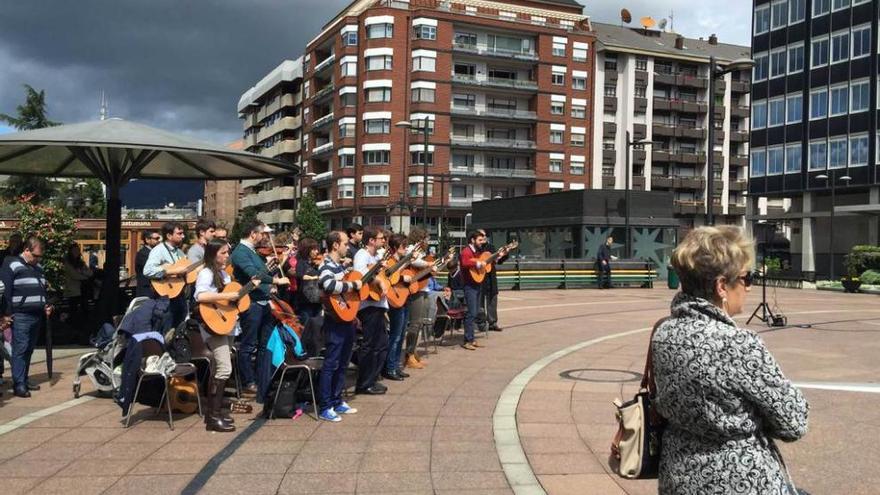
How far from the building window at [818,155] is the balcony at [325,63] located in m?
43.0

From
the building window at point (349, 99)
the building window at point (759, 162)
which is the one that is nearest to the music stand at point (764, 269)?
the building window at point (759, 162)

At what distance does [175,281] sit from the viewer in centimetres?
848

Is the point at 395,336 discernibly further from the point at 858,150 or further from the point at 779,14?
the point at 779,14

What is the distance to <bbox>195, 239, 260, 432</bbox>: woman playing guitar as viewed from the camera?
6312mm

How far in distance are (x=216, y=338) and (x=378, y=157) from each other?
5985cm

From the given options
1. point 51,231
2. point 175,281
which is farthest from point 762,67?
point 175,281

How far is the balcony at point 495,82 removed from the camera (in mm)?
67312

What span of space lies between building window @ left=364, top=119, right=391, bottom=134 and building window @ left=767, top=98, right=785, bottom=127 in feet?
103

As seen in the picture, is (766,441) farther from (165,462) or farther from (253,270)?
(253,270)

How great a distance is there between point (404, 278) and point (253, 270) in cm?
188

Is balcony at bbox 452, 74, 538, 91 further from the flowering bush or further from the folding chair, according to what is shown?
the folding chair

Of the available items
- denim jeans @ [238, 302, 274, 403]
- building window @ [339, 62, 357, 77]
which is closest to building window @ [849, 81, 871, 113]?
building window @ [339, 62, 357, 77]

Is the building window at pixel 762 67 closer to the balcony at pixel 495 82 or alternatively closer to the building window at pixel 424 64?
the balcony at pixel 495 82

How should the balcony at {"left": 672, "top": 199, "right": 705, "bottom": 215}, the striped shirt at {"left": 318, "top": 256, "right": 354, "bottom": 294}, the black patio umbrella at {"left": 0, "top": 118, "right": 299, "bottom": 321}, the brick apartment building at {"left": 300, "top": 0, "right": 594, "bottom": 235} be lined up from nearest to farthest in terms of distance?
the striped shirt at {"left": 318, "top": 256, "right": 354, "bottom": 294} < the black patio umbrella at {"left": 0, "top": 118, "right": 299, "bottom": 321} < the brick apartment building at {"left": 300, "top": 0, "right": 594, "bottom": 235} < the balcony at {"left": 672, "top": 199, "right": 705, "bottom": 215}
